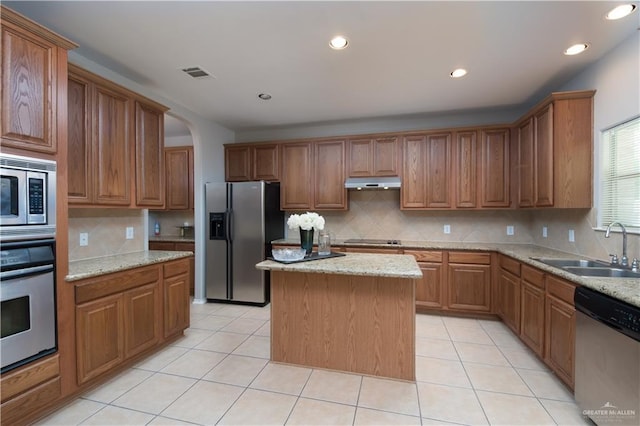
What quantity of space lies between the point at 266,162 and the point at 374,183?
1729 mm

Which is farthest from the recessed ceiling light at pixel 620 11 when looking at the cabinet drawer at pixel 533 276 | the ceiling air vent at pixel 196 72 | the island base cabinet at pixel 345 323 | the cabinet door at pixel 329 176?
the ceiling air vent at pixel 196 72

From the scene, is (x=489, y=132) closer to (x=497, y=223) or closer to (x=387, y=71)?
(x=497, y=223)

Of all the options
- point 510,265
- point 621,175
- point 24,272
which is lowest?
point 510,265

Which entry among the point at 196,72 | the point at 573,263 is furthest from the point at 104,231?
the point at 573,263

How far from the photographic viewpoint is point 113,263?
240 cm

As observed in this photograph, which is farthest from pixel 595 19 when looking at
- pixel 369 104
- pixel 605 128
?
pixel 369 104

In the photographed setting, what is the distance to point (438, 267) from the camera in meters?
3.69

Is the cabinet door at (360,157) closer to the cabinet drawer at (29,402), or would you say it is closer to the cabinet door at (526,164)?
the cabinet door at (526,164)

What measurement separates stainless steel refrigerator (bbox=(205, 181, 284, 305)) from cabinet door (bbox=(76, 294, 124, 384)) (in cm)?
187

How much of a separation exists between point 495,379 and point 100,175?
11.9ft

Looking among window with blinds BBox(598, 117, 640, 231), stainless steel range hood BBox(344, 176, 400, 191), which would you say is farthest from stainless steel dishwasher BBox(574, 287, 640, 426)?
stainless steel range hood BBox(344, 176, 400, 191)

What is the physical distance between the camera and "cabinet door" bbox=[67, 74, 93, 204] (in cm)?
221

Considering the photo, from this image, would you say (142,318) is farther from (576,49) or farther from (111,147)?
(576,49)

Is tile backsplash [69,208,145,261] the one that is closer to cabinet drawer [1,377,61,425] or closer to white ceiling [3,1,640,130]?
cabinet drawer [1,377,61,425]
